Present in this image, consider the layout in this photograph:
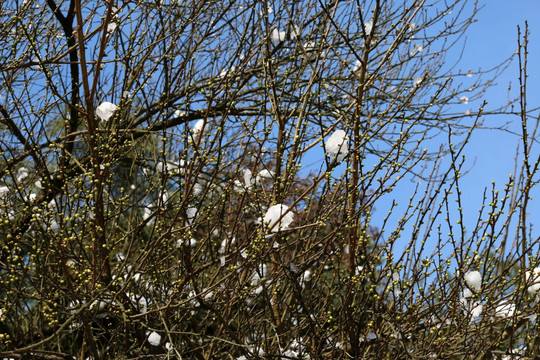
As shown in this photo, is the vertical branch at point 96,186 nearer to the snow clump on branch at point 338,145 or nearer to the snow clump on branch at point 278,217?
the snow clump on branch at point 278,217

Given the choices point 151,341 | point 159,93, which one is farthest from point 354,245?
point 159,93

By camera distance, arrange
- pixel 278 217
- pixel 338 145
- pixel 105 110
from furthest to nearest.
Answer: pixel 105 110
pixel 338 145
pixel 278 217

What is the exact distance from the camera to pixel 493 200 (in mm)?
2758

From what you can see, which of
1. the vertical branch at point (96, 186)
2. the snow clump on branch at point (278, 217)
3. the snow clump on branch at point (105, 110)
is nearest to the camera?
the snow clump on branch at point (278, 217)

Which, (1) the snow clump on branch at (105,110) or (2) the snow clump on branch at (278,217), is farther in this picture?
(1) the snow clump on branch at (105,110)

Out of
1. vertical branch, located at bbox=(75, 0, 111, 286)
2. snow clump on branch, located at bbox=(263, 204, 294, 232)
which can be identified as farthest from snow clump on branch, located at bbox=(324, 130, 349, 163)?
vertical branch, located at bbox=(75, 0, 111, 286)

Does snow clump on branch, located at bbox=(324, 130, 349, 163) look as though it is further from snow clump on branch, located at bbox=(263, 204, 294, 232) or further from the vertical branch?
the vertical branch

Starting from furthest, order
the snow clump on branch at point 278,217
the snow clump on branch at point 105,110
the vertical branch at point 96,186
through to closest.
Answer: the snow clump on branch at point 105,110 → the vertical branch at point 96,186 → the snow clump on branch at point 278,217

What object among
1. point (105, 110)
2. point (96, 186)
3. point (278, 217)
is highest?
point (105, 110)

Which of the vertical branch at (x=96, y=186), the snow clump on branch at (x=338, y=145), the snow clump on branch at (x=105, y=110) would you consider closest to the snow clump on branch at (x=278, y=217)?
the snow clump on branch at (x=338, y=145)

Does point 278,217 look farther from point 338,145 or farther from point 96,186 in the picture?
point 96,186

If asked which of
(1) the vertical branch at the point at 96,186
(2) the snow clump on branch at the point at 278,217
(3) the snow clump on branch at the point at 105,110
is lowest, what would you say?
(2) the snow clump on branch at the point at 278,217

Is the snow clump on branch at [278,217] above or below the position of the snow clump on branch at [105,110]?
below

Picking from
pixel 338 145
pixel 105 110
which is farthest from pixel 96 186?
pixel 338 145
